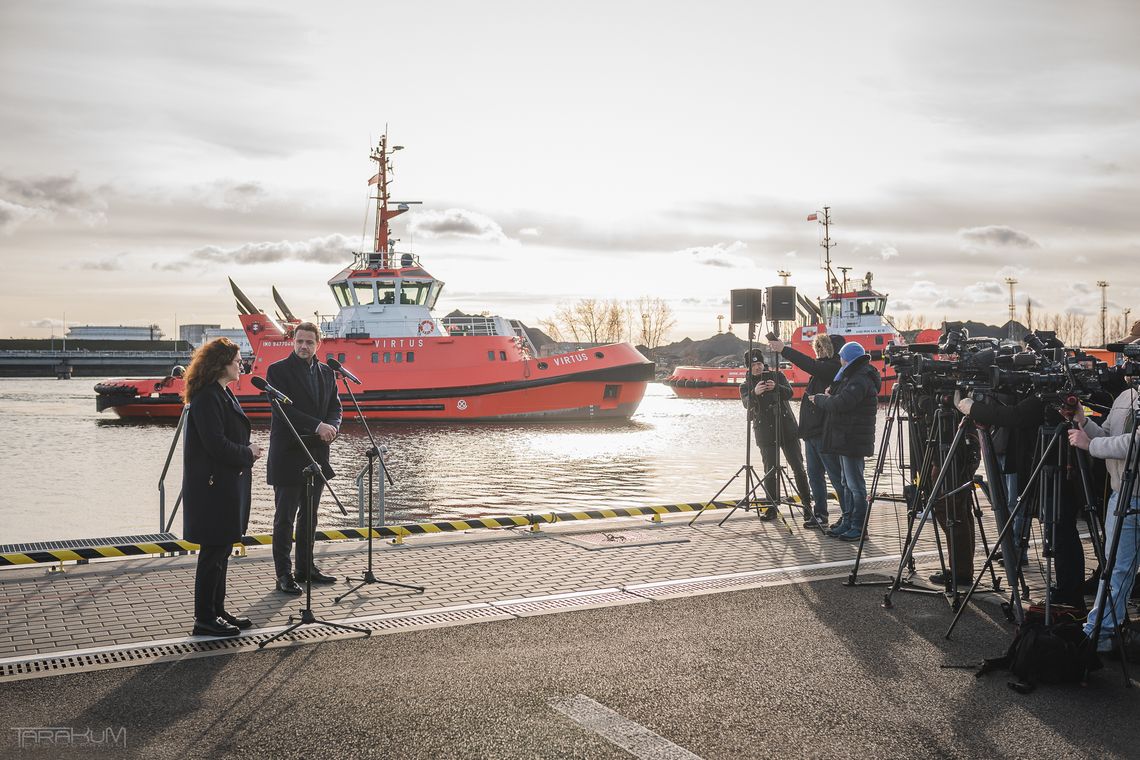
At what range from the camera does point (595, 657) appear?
4.49m

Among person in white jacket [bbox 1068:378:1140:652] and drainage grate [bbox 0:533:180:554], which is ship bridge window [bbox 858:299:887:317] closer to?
drainage grate [bbox 0:533:180:554]

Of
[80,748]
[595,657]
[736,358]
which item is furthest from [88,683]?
[736,358]

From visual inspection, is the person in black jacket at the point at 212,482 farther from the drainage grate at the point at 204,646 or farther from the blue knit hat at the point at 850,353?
the blue knit hat at the point at 850,353

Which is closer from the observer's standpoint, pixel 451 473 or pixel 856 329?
pixel 451 473

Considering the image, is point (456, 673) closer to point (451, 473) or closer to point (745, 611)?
point (745, 611)

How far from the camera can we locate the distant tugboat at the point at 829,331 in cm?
4625

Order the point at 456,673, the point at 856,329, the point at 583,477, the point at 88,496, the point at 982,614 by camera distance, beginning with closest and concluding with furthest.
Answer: the point at 456,673 → the point at 982,614 → the point at 88,496 → the point at 583,477 → the point at 856,329

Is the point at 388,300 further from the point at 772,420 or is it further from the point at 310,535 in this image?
the point at 310,535

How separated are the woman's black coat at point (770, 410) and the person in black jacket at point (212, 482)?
16.9ft

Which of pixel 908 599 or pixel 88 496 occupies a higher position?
pixel 908 599

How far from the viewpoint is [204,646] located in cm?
471

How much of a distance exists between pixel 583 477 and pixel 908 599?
39.5 feet

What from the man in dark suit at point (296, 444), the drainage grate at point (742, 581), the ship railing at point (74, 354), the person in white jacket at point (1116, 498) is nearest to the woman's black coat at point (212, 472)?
the man in dark suit at point (296, 444)

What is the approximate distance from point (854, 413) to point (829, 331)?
43493mm
